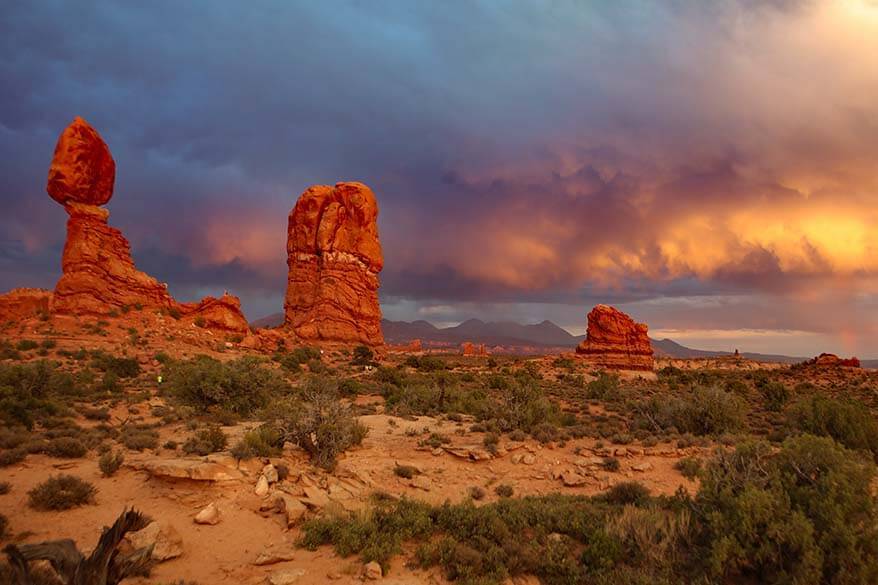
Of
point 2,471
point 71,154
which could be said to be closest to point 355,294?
point 71,154

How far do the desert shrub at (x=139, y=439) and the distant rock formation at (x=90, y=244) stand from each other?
1339 inches

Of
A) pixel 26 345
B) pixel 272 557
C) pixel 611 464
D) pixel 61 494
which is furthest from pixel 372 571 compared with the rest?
pixel 26 345

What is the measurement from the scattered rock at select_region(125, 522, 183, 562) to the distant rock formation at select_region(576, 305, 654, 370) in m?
57.0

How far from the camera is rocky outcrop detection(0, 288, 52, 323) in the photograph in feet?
127

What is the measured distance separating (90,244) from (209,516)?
44.6m

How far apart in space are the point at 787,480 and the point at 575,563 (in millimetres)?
3657

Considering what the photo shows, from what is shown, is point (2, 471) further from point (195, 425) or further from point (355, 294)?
point (355, 294)

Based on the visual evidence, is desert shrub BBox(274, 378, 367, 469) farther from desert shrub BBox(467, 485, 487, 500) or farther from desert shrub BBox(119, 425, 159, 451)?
desert shrub BBox(119, 425, 159, 451)

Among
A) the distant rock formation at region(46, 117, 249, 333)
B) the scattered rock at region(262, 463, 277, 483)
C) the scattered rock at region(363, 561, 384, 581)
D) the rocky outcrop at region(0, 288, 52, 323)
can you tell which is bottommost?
the scattered rock at region(363, 561, 384, 581)

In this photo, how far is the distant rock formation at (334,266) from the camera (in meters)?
57.8

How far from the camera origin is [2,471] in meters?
9.64

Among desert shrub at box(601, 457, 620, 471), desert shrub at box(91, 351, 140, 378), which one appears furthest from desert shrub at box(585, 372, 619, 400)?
desert shrub at box(91, 351, 140, 378)

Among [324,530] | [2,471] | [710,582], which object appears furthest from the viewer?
[2,471]

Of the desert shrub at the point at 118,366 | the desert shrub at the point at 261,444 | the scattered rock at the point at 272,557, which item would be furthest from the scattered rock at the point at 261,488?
the desert shrub at the point at 118,366
